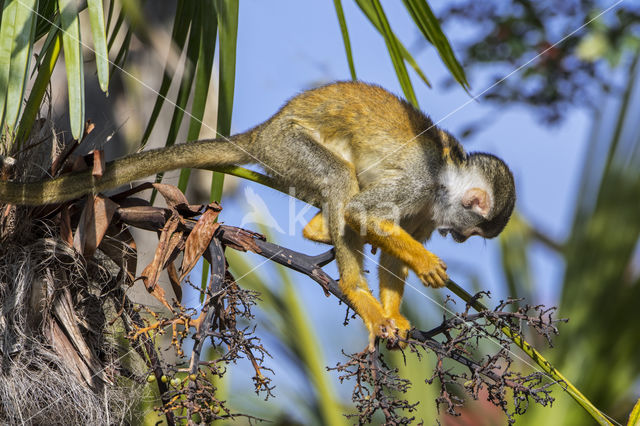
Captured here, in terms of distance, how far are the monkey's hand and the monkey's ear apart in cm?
30

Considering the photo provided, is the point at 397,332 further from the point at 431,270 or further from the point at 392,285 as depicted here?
the point at 392,285

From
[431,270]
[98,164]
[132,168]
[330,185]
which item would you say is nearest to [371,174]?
[330,185]

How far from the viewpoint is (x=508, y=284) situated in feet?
8.20

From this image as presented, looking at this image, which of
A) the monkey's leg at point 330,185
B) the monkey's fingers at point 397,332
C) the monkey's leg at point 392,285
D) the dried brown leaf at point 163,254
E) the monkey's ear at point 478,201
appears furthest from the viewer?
the monkey's ear at point 478,201

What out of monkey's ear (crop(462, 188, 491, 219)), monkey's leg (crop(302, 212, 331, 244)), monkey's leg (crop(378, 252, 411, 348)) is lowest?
monkey's leg (crop(378, 252, 411, 348))

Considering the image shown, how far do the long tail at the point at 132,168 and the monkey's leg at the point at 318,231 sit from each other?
0.27 m

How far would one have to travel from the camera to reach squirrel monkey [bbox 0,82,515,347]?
181cm

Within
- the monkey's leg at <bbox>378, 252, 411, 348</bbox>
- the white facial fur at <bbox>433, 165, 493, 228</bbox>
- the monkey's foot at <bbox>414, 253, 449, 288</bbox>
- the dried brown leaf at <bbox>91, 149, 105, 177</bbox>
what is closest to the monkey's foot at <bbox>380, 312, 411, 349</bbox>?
the monkey's leg at <bbox>378, 252, 411, 348</bbox>

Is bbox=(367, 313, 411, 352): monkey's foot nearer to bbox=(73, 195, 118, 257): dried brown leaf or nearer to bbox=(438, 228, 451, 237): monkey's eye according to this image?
bbox=(438, 228, 451, 237): monkey's eye

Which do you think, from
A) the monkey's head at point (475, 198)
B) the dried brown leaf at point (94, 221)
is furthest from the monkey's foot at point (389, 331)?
the dried brown leaf at point (94, 221)

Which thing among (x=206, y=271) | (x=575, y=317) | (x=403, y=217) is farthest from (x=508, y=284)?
(x=206, y=271)

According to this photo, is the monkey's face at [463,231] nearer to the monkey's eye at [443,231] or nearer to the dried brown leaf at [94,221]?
the monkey's eye at [443,231]

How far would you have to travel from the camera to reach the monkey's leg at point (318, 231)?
1932 mm

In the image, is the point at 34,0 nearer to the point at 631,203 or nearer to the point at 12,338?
the point at 12,338
